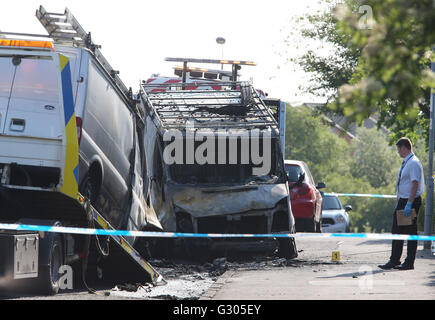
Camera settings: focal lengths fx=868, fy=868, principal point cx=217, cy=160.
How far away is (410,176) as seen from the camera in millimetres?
12047

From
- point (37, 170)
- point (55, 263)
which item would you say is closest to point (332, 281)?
point (55, 263)

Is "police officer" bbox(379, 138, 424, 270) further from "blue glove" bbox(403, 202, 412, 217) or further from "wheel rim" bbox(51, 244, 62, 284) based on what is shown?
"wheel rim" bbox(51, 244, 62, 284)

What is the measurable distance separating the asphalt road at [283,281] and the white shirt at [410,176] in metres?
1.11

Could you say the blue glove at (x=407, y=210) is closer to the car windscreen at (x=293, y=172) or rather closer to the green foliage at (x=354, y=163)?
the car windscreen at (x=293, y=172)

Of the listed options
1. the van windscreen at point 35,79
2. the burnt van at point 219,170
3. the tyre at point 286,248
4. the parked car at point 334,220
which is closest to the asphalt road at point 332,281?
the tyre at point 286,248

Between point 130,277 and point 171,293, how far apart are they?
888mm

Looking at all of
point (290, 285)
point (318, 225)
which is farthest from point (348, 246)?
point (290, 285)

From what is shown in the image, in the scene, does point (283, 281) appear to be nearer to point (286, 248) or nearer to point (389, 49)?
point (286, 248)

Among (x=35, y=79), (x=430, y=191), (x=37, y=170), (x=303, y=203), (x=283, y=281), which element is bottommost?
(x=283, y=281)

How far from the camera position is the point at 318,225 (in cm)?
1817

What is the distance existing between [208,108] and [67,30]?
5.36 m

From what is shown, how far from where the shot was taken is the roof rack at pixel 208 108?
48.3 ft

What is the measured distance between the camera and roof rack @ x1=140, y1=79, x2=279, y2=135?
14.7 metres
